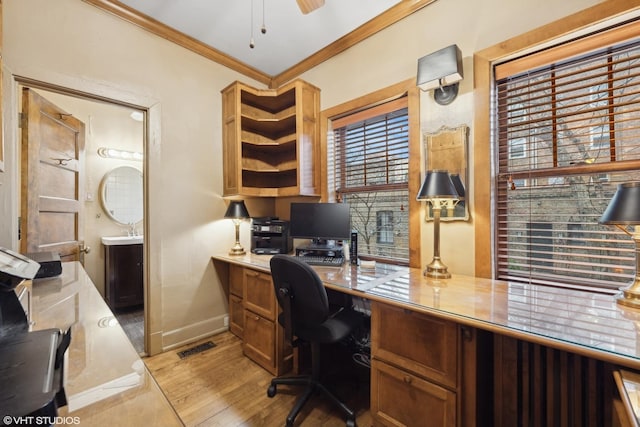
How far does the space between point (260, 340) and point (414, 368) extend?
125 centimetres

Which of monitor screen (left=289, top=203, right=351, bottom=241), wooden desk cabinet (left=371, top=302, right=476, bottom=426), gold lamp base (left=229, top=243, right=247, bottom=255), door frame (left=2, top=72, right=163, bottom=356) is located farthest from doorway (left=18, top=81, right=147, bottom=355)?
wooden desk cabinet (left=371, top=302, right=476, bottom=426)

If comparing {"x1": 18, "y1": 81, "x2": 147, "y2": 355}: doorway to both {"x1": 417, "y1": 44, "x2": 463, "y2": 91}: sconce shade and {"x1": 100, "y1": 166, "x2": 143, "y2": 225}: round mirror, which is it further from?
{"x1": 417, "y1": 44, "x2": 463, "y2": 91}: sconce shade

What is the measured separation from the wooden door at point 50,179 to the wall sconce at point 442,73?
105 inches

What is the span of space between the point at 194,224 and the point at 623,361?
9.07ft

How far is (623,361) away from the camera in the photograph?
0.80 m

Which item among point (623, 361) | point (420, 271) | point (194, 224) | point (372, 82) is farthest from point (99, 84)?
point (623, 361)

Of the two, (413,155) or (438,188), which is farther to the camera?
(413,155)

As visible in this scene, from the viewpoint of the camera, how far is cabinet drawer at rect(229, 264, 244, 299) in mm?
2520

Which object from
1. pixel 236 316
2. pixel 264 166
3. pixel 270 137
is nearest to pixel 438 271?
pixel 236 316

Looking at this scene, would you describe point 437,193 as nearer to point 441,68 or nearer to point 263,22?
point 441,68

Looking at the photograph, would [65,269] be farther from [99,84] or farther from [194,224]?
[99,84]

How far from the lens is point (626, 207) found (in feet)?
3.55

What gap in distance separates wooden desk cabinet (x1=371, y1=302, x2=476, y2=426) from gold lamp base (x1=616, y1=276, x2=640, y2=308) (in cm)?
72

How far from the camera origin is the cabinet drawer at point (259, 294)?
6.51ft
